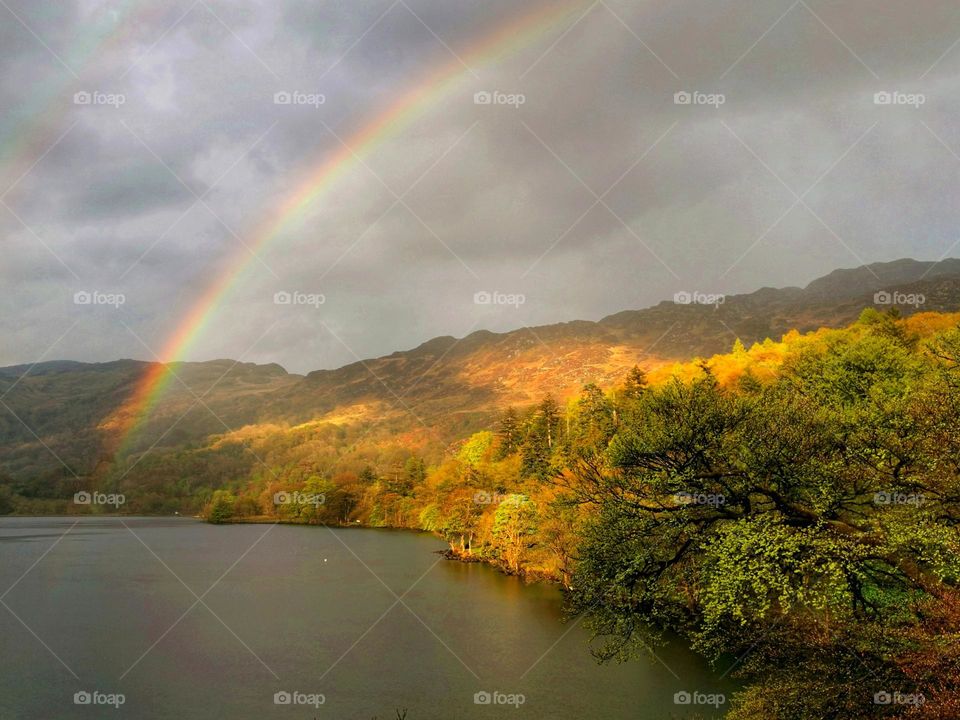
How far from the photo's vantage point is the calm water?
26.0 meters

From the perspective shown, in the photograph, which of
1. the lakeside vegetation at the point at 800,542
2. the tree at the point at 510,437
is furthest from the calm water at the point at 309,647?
the tree at the point at 510,437

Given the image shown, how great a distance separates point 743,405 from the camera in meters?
20.6

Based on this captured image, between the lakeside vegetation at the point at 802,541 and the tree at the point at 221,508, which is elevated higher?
the lakeside vegetation at the point at 802,541

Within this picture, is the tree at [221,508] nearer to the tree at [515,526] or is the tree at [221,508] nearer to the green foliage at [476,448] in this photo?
the green foliage at [476,448]

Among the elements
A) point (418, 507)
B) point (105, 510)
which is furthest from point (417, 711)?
point (105, 510)

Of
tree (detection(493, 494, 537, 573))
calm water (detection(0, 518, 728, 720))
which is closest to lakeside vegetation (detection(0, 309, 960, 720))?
calm water (detection(0, 518, 728, 720))

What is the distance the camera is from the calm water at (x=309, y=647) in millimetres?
26031

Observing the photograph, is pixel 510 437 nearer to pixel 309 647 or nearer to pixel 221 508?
pixel 309 647

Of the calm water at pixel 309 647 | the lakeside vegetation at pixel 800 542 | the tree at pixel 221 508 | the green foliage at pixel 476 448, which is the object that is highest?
the green foliage at pixel 476 448

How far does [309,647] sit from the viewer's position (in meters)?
35.2

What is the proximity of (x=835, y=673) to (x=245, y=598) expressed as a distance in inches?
1809

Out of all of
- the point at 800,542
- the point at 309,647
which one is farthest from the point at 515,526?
the point at 800,542

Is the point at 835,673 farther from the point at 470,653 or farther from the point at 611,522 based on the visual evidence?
the point at 470,653

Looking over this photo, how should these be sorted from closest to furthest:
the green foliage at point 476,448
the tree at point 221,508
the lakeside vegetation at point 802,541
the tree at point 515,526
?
the lakeside vegetation at point 802,541 < the tree at point 515,526 < the green foliage at point 476,448 < the tree at point 221,508
